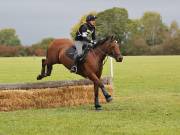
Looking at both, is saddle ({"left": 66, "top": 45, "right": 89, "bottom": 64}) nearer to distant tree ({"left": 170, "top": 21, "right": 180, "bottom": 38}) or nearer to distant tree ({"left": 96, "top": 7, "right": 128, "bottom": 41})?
distant tree ({"left": 96, "top": 7, "right": 128, "bottom": 41})

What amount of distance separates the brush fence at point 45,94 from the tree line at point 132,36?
265ft

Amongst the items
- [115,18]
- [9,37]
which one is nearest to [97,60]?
[115,18]

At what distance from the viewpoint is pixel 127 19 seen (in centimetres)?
15312

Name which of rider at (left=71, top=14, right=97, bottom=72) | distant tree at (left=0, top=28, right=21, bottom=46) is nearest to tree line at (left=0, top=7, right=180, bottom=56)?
distant tree at (left=0, top=28, right=21, bottom=46)

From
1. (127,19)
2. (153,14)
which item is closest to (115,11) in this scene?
(127,19)

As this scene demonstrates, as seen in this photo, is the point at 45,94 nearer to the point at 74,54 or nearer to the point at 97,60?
the point at 74,54

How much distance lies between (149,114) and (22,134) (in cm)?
453

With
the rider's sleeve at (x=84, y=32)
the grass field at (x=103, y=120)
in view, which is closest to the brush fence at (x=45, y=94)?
the grass field at (x=103, y=120)

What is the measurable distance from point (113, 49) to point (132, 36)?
129098mm

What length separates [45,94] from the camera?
16.5 meters

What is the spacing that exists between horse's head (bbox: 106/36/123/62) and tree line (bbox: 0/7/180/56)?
270 feet

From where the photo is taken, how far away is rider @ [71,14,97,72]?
15969 millimetres

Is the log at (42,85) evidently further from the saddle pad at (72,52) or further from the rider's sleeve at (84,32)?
the rider's sleeve at (84,32)

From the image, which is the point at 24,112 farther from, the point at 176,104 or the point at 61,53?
the point at 176,104
